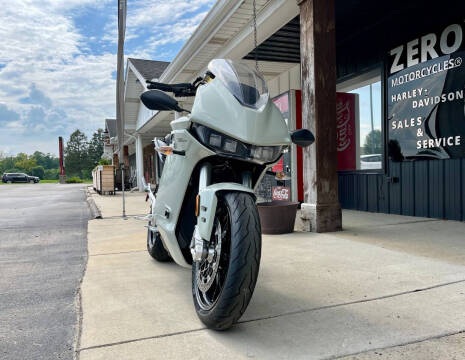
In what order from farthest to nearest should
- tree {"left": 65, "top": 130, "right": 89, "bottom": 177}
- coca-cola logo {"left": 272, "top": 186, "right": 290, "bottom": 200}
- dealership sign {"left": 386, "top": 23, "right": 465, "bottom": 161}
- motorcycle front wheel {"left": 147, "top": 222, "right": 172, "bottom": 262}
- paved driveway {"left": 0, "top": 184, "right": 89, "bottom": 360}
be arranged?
tree {"left": 65, "top": 130, "right": 89, "bottom": 177}
coca-cola logo {"left": 272, "top": 186, "right": 290, "bottom": 200}
dealership sign {"left": 386, "top": 23, "right": 465, "bottom": 161}
motorcycle front wheel {"left": 147, "top": 222, "right": 172, "bottom": 262}
paved driveway {"left": 0, "top": 184, "right": 89, "bottom": 360}

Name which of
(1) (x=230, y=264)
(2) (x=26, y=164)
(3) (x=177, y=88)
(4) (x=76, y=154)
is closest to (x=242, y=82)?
(3) (x=177, y=88)

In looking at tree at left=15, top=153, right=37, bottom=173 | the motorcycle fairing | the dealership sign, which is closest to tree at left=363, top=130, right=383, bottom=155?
the dealership sign

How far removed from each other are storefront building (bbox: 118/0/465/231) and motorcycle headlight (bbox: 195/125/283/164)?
2651 mm

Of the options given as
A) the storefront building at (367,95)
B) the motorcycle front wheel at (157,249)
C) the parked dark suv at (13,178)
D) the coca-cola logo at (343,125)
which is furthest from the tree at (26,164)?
the motorcycle front wheel at (157,249)

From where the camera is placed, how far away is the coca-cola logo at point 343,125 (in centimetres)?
722

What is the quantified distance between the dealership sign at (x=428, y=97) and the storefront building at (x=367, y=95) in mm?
14

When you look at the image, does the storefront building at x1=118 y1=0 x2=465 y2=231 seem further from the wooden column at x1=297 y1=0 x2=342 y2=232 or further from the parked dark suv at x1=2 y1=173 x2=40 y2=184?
the parked dark suv at x1=2 y1=173 x2=40 y2=184

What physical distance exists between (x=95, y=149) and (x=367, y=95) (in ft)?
275

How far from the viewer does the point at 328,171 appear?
4.74m

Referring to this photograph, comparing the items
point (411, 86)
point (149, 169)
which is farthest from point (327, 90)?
point (149, 169)

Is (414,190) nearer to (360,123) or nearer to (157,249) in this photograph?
(360,123)

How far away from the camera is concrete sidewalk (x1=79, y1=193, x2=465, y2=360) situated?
1.72 m

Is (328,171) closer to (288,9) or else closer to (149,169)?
(288,9)

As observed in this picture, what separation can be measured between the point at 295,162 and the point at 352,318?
5.31 meters
